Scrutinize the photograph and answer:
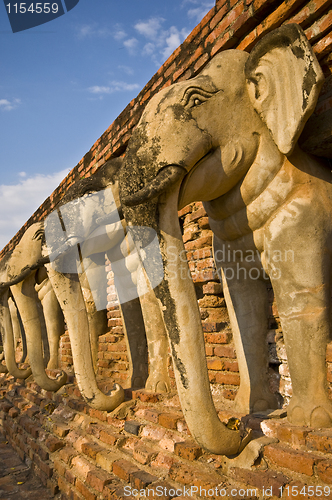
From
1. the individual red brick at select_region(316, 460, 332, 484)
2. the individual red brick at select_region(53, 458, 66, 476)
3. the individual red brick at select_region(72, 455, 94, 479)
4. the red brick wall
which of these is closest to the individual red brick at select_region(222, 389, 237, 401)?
the red brick wall

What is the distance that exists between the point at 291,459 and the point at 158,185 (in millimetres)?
1216

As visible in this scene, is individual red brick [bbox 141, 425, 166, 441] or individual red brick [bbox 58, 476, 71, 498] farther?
individual red brick [bbox 58, 476, 71, 498]

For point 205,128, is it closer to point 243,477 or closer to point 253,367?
point 253,367

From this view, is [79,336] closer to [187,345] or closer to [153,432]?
[153,432]

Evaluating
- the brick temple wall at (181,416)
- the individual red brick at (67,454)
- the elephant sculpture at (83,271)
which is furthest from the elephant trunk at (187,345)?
the individual red brick at (67,454)

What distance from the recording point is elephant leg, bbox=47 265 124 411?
246 centimetres

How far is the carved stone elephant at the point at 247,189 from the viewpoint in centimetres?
144

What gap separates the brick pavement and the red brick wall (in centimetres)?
107

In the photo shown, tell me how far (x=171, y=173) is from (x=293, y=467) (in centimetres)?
127

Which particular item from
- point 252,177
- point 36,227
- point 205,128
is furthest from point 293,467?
point 36,227

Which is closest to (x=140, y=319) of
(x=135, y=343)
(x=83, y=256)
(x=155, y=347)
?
(x=135, y=343)

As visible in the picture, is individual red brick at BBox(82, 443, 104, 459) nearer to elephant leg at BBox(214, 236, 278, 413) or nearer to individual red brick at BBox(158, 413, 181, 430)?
individual red brick at BBox(158, 413, 181, 430)

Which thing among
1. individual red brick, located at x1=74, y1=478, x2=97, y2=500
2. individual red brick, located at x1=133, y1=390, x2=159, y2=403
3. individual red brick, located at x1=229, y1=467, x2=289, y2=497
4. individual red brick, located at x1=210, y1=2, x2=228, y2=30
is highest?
individual red brick, located at x1=210, y1=2, x2=228, y2=30

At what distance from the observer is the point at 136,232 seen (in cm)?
152
